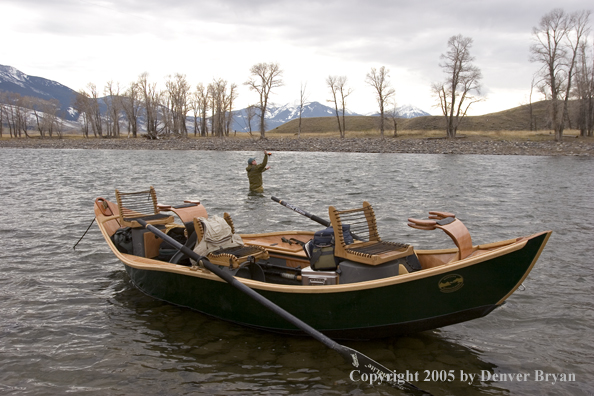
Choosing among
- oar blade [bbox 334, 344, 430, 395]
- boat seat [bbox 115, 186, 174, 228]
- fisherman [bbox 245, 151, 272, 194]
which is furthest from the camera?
fisherman [bbox 245, 151, 272, 194]

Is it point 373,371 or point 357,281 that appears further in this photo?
point 357,281

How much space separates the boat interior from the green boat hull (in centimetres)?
36

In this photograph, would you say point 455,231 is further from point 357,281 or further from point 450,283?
point 357,281

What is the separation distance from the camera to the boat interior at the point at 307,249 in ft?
19.6

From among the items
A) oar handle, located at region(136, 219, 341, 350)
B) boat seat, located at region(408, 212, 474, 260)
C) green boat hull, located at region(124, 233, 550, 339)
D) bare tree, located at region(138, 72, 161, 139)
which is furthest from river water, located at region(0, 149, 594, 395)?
bare tree, located at region(138, 72, 161, 139)

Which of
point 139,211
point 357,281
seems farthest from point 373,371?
point 139,211

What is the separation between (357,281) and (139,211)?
218 inches

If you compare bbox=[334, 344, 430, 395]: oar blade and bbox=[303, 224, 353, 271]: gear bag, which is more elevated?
bbox=[303, 224, 353, 271]: gear bag

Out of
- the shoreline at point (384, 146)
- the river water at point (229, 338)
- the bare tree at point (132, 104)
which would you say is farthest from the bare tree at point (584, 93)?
the bare tree at point (132, 104)

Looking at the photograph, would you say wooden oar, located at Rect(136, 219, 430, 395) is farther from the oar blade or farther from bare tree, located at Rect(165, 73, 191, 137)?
bare tree, located at Rect(165, 73, 191, 137)

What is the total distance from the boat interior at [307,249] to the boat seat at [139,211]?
0.07 ft

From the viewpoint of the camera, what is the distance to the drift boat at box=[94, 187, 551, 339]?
543 centimetres

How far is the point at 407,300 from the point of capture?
555 centimetres

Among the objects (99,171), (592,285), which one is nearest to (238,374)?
(592,285)
